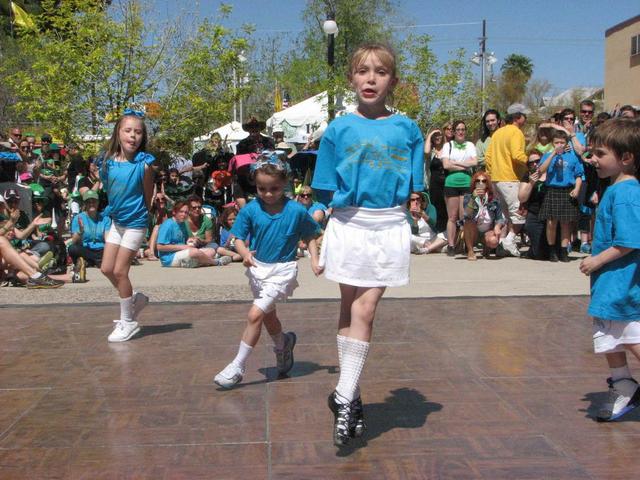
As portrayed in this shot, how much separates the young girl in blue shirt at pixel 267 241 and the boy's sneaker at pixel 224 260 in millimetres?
6396

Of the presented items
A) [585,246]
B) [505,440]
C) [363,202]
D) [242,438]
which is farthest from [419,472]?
[585,246]

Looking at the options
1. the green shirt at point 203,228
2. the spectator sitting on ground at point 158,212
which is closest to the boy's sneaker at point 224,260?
the green shirt at point 203,228

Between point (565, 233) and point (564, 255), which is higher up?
point (565, 233)

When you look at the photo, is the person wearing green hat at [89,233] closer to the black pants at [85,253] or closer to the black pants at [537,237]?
the black pants at [85,253]

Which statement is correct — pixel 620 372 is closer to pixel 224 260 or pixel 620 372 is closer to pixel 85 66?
pixel 224 260

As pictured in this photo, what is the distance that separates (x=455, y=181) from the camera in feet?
39.1

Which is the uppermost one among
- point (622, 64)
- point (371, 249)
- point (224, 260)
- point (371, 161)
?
point (622, 64)

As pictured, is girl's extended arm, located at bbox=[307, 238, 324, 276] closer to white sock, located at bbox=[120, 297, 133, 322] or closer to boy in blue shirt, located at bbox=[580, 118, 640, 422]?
boy in blue shirt, located at bbox=[580, 118, 640, 422]

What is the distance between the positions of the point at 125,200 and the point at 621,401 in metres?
3.98

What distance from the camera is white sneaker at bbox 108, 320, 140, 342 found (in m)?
6.46

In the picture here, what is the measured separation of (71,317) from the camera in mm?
7453

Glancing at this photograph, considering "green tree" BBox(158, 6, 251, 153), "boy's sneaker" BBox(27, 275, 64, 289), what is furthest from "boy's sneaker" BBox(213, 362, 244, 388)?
"green tree" BBox(158, 6, 251, 153)

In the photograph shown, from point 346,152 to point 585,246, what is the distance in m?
8.95

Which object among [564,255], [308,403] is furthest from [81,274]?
[564,255]
